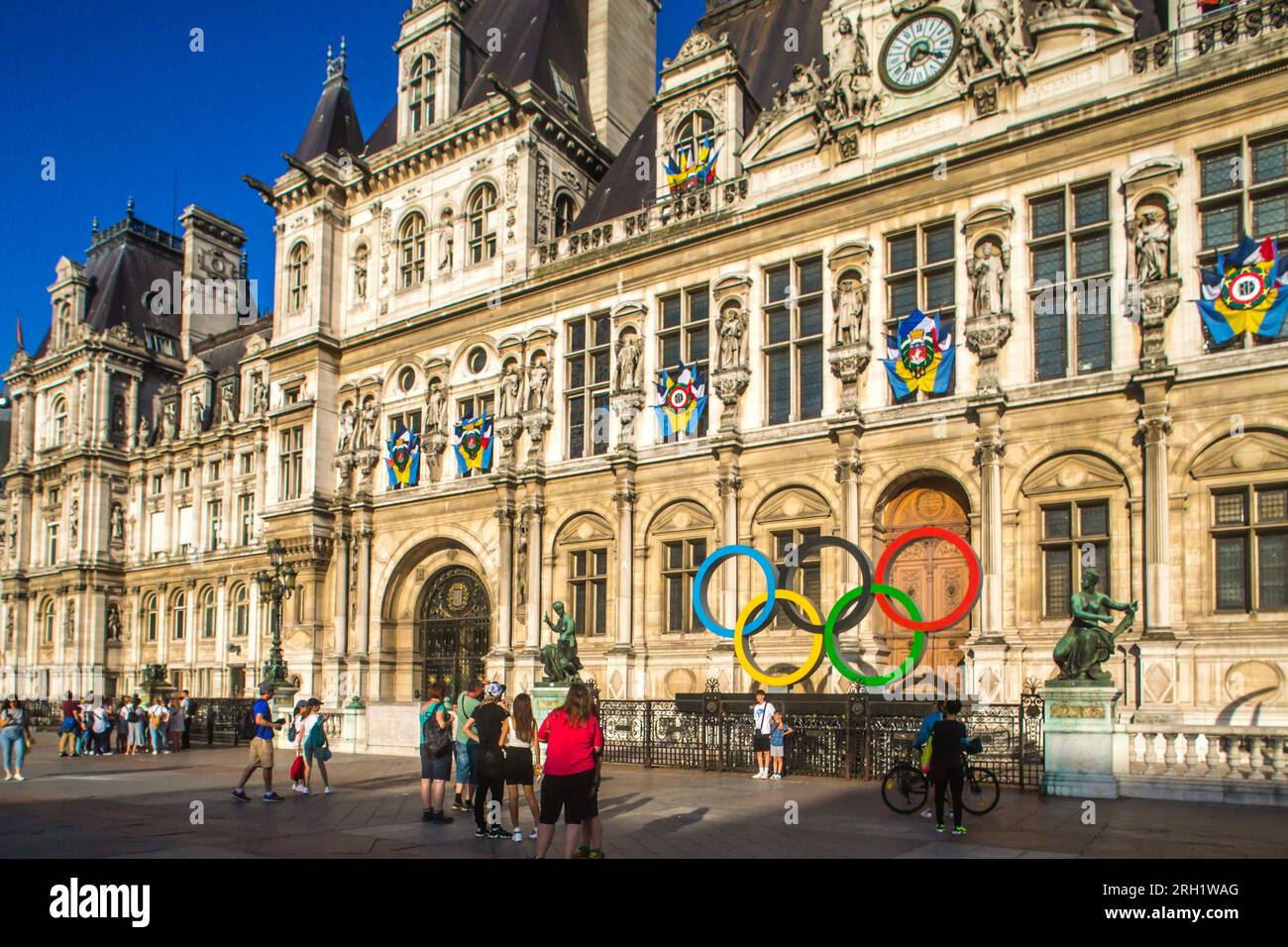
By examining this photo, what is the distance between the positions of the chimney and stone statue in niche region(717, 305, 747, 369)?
13.1 metres

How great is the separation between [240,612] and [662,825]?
4083 centimetres

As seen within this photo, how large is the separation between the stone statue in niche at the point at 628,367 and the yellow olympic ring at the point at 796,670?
289 inches

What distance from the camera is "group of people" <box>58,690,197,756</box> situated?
102ft

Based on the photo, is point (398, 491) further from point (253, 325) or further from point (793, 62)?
point (253, 325)

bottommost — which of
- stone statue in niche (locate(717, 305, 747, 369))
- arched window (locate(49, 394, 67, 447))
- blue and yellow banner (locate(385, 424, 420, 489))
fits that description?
blue and yellow banner (locate(385, 424, 420, 489))

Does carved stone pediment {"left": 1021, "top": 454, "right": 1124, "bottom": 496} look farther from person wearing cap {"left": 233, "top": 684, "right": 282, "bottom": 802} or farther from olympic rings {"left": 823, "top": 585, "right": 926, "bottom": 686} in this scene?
person wearing cap {"left": 233, "top": 684, "right": 282, "bottom": 802}

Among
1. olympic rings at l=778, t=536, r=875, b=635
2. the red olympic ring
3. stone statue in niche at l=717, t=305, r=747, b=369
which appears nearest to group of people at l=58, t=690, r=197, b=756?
olympic rings at l=778, t=536, r=875, b=635

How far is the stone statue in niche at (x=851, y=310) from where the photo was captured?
88.8ft

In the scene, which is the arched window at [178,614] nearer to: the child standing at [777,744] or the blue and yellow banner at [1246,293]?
the child standing at [777,744]

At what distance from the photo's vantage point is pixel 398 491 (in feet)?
120

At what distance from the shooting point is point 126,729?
3319cm

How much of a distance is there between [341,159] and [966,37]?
2386 centimetres

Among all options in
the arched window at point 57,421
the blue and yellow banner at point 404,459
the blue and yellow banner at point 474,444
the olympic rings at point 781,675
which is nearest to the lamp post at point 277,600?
the blue and yellow banner at point 404,459
